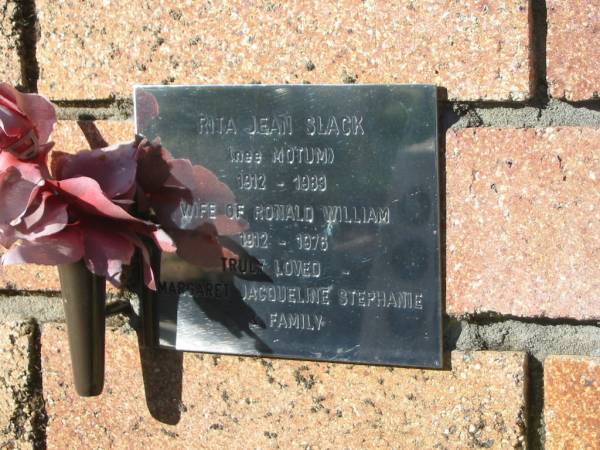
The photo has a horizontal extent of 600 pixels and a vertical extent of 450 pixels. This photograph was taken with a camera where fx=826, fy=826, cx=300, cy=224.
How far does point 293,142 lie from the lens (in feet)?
2.93

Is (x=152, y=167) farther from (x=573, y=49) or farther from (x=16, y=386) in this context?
(x=573, y=49)

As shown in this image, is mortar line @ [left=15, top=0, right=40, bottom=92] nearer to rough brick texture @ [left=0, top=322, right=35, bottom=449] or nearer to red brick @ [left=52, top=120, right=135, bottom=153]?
red brick @ [left=52, top=120, right=135, bottom=153]

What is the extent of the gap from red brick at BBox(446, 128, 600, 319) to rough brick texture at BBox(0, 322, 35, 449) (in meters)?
0.55

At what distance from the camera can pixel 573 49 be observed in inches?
33.1

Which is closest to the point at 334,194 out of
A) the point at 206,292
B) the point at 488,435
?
the point at 206,292

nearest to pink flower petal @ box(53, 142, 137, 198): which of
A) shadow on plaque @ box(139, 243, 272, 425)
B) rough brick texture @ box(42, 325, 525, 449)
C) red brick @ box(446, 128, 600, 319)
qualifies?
shadow on plaque @ box(139, 243, 272, 425)

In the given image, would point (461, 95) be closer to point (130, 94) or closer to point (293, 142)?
point (293, 142)

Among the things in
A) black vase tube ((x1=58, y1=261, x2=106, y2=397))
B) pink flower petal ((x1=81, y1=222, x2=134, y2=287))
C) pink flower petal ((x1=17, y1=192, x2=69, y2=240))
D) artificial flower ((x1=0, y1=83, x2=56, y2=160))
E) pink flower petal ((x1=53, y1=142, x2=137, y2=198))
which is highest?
artificial flower ((x1=0, y1=83, x2=56, y2=160))

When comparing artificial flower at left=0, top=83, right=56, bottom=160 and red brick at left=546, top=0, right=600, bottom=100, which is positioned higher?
red brick at left=546, top=0, right=600, bottom=100

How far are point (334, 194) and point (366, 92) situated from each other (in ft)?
0.37

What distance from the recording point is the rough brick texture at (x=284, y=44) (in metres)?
0.85

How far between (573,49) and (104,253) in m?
0.52

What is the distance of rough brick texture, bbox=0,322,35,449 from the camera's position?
1.05 meters

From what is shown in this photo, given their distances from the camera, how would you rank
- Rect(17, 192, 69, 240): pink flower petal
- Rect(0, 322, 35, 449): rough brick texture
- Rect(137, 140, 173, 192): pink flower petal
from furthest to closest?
Rect(0, 322, 35, 449): rough brick texture
Rect(137, 140, 173, 192): pink flower petal
Rect(17, 192, 69, 240): pink flower petal
